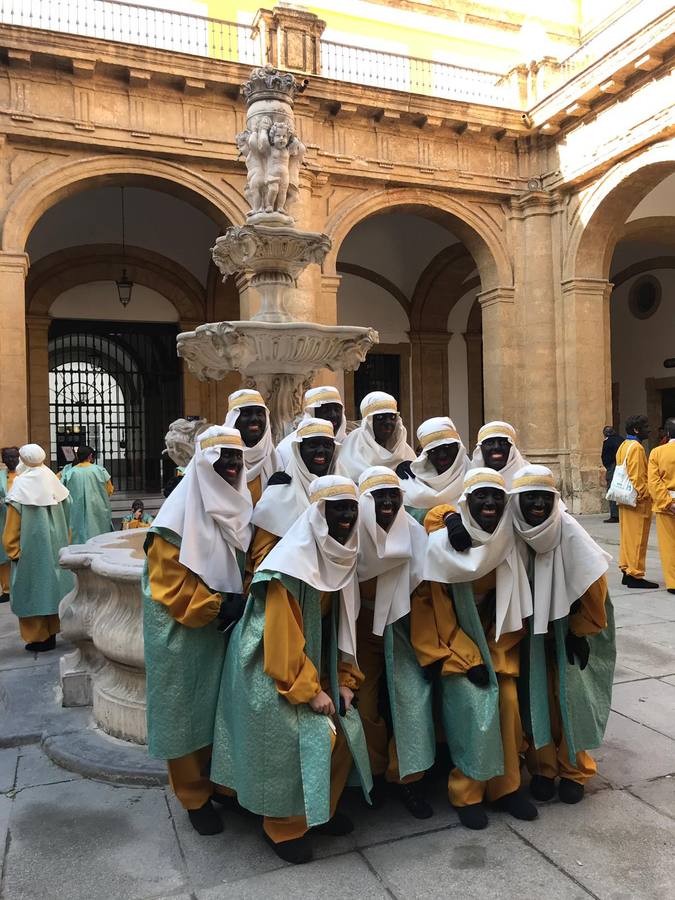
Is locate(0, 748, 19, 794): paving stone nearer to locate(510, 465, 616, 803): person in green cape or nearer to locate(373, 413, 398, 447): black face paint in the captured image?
locate(510, 465, 616, 803): person in green cape

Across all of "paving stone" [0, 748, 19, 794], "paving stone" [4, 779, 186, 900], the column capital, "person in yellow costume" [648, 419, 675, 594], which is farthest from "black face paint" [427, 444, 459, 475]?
the column capital

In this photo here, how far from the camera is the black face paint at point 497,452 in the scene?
3.88 meters

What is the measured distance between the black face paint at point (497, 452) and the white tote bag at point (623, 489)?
436 cm

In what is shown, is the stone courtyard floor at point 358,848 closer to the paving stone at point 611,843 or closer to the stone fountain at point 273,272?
the paving stone at point 611,843

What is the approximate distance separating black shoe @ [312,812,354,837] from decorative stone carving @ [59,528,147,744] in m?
1.24

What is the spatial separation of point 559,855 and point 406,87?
48.7ft

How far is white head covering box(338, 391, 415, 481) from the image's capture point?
177 inches

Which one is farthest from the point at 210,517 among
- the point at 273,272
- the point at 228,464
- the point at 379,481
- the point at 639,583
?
the point at 639,583

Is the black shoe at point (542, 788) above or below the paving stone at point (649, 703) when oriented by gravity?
above

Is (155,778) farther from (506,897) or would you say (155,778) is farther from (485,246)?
(485,246)

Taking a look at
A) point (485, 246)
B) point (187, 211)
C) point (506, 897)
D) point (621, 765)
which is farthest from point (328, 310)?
point (506, 897)

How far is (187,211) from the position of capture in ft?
51.5

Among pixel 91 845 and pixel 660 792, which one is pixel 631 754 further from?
pixel 91 845

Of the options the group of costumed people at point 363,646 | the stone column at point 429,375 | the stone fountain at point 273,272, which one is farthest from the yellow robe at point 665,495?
the stone column at point 429,375
